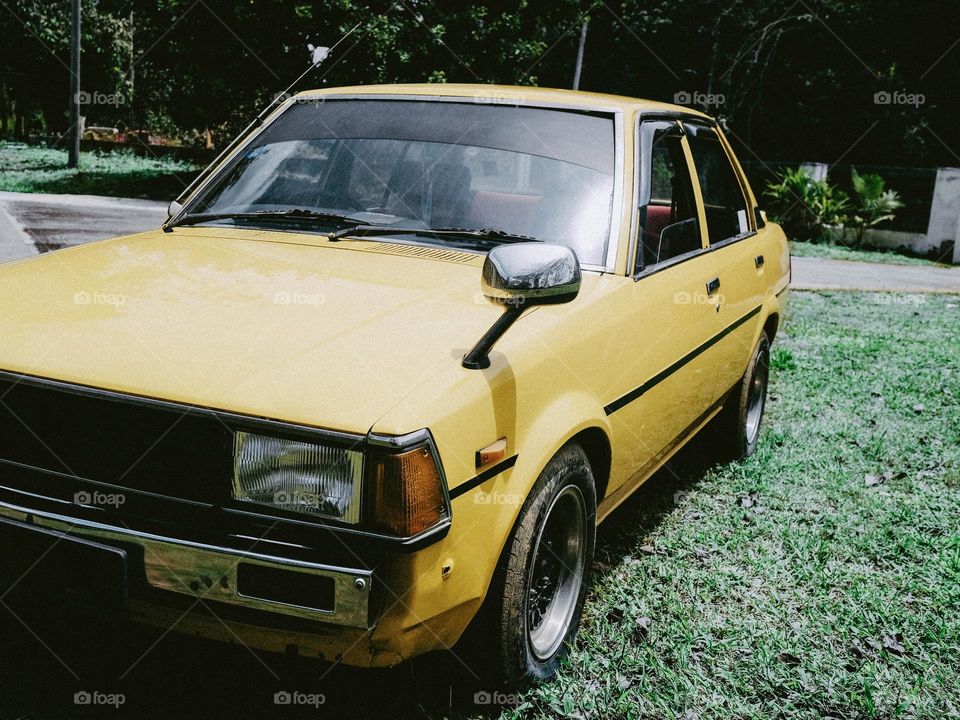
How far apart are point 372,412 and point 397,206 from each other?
1415 mm

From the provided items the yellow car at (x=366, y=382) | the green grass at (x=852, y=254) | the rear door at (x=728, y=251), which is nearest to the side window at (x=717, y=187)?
the rear door at (x=728, y=251)

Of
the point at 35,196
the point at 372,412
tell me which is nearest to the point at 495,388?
the point at 372,412

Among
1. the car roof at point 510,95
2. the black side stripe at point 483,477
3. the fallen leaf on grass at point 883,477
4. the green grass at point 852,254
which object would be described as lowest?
the fallen leaf on grass at point 883,477

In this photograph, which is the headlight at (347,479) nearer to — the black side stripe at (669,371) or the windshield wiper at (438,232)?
the black side stripe at (669,371)

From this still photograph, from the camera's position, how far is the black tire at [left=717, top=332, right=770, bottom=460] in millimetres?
4777

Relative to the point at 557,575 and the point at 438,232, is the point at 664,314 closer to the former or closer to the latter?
the point at 438,232

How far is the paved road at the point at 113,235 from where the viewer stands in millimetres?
11742

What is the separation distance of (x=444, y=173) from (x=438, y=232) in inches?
10.6

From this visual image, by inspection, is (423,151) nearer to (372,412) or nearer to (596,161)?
(596,161)

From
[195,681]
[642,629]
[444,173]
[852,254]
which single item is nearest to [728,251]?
[444,173]

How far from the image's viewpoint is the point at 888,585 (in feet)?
12.1

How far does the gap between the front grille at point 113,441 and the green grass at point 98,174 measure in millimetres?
18866

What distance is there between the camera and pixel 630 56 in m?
35.7

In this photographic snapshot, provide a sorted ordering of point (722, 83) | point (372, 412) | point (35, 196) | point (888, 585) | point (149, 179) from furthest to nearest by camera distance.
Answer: point (722, 83), point (149, 179), point (35, 196), point (888, 585), point (372, 412)
